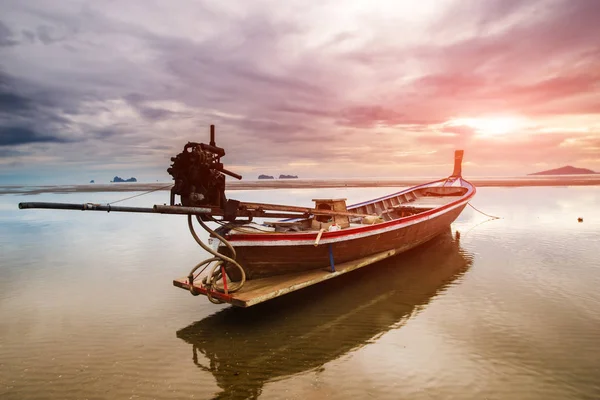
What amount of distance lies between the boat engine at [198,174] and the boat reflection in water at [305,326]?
3.09 m

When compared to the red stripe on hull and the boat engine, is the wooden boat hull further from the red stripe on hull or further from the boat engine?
the boat engine

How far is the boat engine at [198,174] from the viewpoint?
725 cm

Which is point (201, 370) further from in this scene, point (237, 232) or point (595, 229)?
point (595, 229)

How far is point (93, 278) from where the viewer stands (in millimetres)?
11812

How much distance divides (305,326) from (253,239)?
98.4 inches

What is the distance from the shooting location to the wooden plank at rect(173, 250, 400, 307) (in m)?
7.60

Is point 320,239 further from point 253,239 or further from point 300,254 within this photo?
point 253,239

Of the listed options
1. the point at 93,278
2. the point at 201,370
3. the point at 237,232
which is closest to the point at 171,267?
the point at 93,278

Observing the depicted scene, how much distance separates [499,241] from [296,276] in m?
13.3

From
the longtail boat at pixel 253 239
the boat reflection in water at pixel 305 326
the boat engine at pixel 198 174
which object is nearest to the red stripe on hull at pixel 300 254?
the longtail boat at pixel 253 239

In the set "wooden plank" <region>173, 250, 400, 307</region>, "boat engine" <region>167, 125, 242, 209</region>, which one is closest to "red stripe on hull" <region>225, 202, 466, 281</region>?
"wooden plank" <region>173, 250, 400, 307</region>

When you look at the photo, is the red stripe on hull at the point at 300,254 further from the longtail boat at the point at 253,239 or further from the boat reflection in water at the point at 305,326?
the boat reflection in water at the point at 305,326

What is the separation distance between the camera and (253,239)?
8391mm

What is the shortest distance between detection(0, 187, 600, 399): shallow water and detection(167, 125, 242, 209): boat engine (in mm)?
3221
